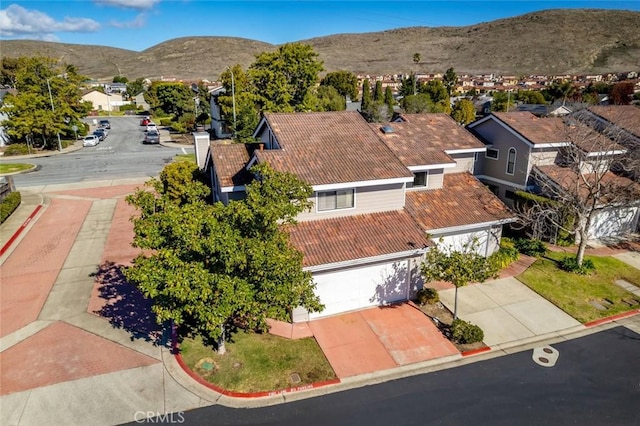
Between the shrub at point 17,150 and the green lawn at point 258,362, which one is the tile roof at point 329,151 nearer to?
the green lawn at point 258,362

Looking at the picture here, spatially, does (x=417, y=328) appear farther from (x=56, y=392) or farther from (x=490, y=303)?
(x=56, y=392)

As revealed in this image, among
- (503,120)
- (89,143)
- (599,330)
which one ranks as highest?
(503,120)

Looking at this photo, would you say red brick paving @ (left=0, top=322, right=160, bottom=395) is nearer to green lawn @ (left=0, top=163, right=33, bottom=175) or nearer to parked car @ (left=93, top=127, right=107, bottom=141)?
green lawn @ (left=0, top=163, right=33, bottom=175)

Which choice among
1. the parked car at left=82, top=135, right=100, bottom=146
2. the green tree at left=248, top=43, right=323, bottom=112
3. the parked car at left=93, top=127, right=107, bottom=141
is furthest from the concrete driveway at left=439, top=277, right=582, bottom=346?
the parked car at left=93, top=127, right=107, bottom=141

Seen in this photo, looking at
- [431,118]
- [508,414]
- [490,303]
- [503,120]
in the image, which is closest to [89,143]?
[431,118]

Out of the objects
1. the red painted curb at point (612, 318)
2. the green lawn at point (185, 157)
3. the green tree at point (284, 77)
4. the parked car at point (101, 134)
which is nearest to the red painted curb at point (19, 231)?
the green lawn at point (185, 157)

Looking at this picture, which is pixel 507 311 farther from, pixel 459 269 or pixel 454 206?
pixel 454 206

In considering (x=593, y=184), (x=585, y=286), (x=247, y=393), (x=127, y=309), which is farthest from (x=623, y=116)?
(x=127, y=309)
